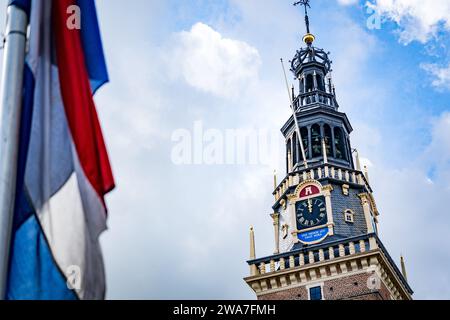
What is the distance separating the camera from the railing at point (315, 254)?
49.4 m

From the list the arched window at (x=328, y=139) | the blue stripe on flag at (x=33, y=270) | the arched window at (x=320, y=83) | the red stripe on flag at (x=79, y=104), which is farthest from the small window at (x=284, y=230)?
the blue stripe on flag at (x=33, y=270)

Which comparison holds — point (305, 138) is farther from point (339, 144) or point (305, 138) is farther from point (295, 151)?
point (339, 144)

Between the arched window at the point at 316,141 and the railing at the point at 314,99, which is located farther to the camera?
the railing at the point at 314,99

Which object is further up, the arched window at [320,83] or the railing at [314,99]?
the arched window at [320,83]

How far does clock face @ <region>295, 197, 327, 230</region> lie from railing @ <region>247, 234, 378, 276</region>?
10.3 ft

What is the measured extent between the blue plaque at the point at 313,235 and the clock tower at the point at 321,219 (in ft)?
0.25

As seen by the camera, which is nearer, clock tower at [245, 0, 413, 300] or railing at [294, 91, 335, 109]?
clock tower at [245, 0, 413, 300]

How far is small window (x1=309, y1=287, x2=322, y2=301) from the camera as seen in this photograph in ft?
160

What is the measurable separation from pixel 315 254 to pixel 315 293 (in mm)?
2984

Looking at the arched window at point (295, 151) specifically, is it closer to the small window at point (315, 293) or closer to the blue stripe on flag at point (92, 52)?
the small window at point (315, 293)

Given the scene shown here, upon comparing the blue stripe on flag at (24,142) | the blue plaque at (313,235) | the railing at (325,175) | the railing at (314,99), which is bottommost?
the blue stripe on flag at (24,142)

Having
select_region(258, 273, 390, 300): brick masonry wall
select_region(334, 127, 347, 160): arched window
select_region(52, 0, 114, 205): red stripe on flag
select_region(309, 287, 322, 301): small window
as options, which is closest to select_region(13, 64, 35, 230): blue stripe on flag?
select_region(52, 0, 114, 205): red stripe on flag

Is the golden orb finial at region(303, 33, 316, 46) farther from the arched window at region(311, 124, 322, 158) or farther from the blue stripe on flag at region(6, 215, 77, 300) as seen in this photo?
the blue stripe on flag at region(6, 215, 77, 300)
